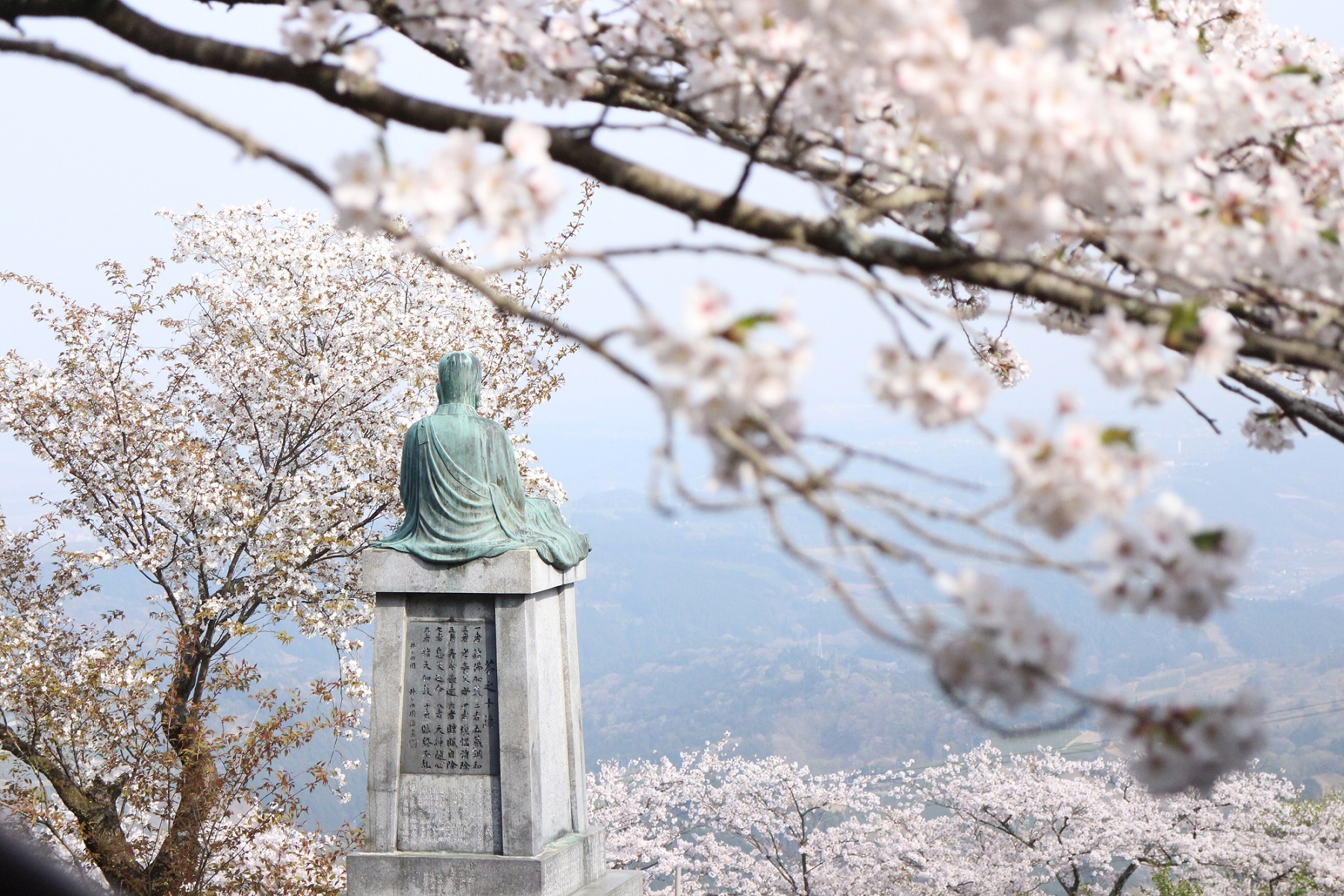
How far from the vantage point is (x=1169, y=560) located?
1.26m

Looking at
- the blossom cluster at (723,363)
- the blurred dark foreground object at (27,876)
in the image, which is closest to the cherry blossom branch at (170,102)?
the blossom cluster at (723,363)

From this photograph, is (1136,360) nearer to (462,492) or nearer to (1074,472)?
(1074,472)

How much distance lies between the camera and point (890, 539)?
53.6 inches

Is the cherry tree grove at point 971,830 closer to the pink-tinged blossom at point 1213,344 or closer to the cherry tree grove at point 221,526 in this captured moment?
the cherry tree grove at point 221,526

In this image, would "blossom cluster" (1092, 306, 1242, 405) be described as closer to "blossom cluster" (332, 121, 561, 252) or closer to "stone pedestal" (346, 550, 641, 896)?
"blossom cluster" (332, 121, 561, 252)

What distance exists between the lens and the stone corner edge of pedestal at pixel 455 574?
572 cm

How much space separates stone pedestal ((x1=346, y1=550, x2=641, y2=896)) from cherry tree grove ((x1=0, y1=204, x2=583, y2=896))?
268 cm

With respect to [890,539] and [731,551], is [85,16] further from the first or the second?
[731,551]

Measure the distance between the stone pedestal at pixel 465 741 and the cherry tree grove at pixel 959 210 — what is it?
4.01 metres

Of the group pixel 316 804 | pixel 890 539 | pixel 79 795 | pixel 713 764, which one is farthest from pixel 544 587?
pixel 316 804

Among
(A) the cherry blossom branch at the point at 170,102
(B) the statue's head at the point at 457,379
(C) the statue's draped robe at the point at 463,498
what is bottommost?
(A) the cherry blossom branch at the point at 170,102

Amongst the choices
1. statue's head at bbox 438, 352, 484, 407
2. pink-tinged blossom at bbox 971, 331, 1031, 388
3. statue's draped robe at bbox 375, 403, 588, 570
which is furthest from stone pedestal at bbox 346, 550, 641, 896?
pink-tinged blossom at bbox 971, 331, 1031, 388

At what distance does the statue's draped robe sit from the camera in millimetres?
5914

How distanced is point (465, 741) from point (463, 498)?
1445mm
